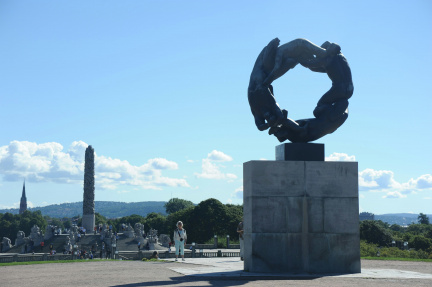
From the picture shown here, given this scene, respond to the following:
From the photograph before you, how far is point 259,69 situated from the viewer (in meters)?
14.2

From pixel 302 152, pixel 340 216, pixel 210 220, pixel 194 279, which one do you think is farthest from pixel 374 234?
pixel 194 279

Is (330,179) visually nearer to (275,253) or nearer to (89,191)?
(275,253)

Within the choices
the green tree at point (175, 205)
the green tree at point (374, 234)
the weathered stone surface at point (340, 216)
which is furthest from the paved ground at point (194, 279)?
the green tree at point (175, 205)

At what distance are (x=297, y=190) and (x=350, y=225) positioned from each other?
1.68 meters

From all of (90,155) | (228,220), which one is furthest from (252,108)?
(90,155)

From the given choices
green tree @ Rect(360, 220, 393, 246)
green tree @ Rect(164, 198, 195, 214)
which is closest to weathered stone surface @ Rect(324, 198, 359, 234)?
green tree @ Rect(360, 220, 393, 246)

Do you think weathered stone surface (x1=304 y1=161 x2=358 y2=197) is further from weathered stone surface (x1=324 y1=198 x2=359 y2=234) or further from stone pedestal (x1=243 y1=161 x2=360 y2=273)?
weathered stone surface (x1=324 y1=198 x2=359 y2=234)

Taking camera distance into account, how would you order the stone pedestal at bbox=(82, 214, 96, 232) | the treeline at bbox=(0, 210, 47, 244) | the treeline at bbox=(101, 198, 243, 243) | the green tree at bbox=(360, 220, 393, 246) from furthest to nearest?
the treeline at bbox=(0, 210, 47, 244)
the stone pedestal at bbox=(82, 214, 96, 232)
the treeline at bbox=(101, 198, 243, 243)
the green tree at bbox=(360, 220, 393, 246)

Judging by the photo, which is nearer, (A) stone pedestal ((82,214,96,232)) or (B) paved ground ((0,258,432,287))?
(B) paved ground ((0,258,432,287))

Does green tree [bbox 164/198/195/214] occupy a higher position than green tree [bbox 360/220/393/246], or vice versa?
green tree [bbox 164/198/195/214]

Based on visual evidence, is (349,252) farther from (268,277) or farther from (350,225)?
(268,277)

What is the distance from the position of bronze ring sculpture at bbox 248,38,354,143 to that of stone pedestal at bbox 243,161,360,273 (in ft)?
4.15

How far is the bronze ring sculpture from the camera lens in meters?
13.9

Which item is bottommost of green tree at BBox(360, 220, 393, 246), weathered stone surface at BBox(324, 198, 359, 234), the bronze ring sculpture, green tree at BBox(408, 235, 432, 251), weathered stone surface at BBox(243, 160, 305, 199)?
green tree at BBox(408, 235, 432, 251)
